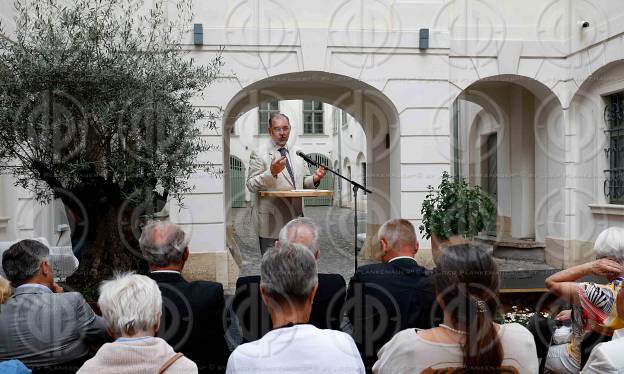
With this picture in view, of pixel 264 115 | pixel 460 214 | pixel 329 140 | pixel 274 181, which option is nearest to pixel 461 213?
pixel 460 214

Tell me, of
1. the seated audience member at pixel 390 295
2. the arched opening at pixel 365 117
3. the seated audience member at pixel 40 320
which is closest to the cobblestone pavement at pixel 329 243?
the arched opening at pixel 365 117

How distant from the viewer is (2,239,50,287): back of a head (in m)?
2.43

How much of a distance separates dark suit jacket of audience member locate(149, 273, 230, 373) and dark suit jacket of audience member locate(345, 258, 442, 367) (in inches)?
24.2

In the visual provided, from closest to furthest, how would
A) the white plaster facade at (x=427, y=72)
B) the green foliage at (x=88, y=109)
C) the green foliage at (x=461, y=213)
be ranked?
1. the green foliage at (x=88, y=109)
2. the green foliage at (x=461, y=213)
3. the white plaster facade at (x=427, y=72)

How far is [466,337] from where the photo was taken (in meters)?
1.71

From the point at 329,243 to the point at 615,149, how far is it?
18.7 ft

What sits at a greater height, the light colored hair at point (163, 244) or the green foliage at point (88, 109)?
the green foliage at point (88, 109)

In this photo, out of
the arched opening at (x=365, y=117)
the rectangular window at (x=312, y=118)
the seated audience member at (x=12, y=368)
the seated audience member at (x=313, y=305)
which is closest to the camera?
the seated audience member at (x=12, y=368)

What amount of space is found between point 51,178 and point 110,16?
134 centimetres

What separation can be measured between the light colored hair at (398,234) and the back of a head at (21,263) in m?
1.56

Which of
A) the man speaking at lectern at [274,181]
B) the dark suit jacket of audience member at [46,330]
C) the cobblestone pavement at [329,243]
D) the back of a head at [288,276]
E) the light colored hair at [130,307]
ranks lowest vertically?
the cobblestone pavement at [329,243]

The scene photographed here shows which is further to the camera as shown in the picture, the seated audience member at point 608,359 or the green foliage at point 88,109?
the green foliage at point 88,109

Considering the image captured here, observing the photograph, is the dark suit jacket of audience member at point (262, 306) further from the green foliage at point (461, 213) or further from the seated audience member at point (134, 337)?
the green foliage at point (461, 213)

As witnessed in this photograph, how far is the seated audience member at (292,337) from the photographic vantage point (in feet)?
5.49
